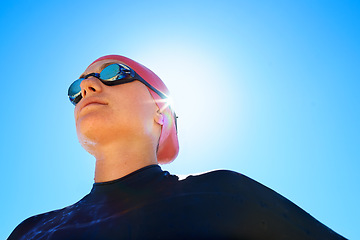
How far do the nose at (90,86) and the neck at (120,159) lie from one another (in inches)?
22.4

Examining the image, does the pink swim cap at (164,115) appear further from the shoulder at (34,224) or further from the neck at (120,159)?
the shoulder at (34,224)

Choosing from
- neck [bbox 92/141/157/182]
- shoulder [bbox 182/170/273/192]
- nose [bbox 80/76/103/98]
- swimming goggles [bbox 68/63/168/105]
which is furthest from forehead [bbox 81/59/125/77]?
shoulder [bbox 182/170/273/192]

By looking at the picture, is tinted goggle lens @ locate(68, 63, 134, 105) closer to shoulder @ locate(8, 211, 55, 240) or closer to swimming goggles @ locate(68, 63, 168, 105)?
swimming goggles @ locate(68, 63, 168, 105)

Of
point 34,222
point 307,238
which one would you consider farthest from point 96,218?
point 307,238

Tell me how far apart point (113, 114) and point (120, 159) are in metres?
0.41

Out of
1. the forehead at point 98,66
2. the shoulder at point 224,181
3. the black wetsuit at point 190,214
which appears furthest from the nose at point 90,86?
the shoulder at point 224,181

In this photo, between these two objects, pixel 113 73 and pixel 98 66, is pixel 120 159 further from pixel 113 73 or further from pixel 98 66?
pixel 98 66

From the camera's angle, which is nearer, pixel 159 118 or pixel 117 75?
pixel 117 75

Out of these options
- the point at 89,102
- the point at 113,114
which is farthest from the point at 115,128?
the point at 89,102

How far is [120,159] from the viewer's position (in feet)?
9.56

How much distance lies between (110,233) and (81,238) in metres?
0.23

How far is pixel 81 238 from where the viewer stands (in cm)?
223

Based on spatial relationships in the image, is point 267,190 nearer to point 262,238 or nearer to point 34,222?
point 262,238

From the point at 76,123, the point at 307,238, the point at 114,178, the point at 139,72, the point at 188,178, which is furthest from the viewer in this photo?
the point at 139,72
